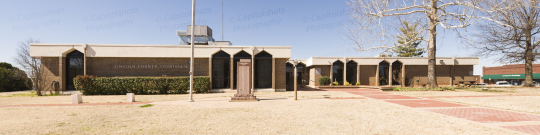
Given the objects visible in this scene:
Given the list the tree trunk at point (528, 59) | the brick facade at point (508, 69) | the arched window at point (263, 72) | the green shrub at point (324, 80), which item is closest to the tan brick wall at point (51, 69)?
the arched window at point (263, 72)

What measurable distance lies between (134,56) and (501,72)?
2766 inches

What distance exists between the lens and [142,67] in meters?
17.5

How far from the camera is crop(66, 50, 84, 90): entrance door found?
16953mm

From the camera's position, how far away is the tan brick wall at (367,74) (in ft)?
87.1

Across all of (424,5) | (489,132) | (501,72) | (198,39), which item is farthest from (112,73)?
(501,72)

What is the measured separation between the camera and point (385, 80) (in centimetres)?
2669

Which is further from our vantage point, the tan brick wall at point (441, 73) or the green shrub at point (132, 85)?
the tan brick wall at point (441, 73)

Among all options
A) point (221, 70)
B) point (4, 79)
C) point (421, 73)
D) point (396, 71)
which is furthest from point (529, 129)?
point (4, 79)

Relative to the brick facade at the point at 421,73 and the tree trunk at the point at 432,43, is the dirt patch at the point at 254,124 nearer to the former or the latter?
the tree trunk at the point at 432,43

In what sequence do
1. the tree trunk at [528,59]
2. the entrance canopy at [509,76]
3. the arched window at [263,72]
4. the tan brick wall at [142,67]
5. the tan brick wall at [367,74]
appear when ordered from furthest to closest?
1. the entrance canopy at [509,76]
2. the tan brick wall at [367,74]
3. the tree trunk at [528,59]
4. the arched window at [263,72]
5. the tan brick wall at [142,67]

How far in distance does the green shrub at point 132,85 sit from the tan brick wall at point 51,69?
239 centimetres

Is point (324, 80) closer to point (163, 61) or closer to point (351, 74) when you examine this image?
point (351, 74)

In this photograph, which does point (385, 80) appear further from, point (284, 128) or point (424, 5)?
point (284, 128)

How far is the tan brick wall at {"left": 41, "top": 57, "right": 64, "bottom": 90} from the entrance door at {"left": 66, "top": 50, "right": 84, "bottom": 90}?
1.66ft
